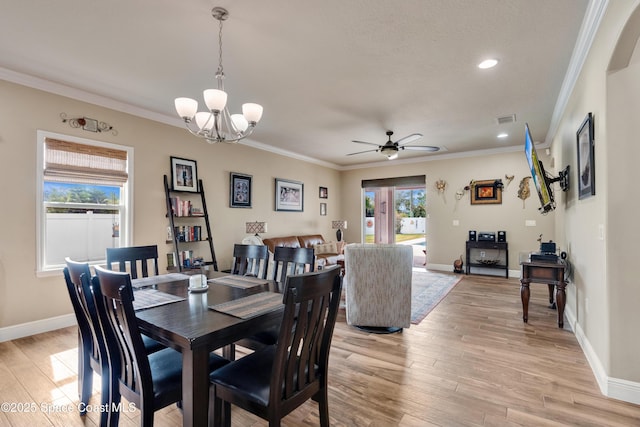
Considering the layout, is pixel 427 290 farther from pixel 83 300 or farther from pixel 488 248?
pixel 83 300

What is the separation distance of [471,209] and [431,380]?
5151 millimetres

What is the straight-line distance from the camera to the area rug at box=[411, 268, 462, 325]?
4.01 m

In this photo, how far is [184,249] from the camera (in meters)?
4.52

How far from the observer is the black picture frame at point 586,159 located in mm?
2369

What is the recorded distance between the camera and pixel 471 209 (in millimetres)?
6637

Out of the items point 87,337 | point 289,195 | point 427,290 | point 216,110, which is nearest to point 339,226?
point 289,195

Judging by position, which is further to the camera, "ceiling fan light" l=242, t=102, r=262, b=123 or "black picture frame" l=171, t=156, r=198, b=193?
"black picture frame" l=171, t=156, r=198, b=193

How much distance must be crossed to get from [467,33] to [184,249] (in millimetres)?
4301

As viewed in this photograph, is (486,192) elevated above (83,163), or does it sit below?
below

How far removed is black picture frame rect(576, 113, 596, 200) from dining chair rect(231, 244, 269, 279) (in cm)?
274

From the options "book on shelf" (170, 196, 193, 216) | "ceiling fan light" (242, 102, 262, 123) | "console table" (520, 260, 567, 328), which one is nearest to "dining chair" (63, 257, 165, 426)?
"ceiling fan light" (242, 102, 262, 123)

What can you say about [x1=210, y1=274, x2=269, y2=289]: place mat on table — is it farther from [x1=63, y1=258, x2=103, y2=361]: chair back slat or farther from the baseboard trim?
the baseboard trim

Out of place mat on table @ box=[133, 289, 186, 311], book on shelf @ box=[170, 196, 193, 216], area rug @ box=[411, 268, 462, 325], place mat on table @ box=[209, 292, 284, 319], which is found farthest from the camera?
book on shelf @ box=[170, 196, 193, 216]

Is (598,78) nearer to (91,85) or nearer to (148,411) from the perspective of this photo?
(148,411)
